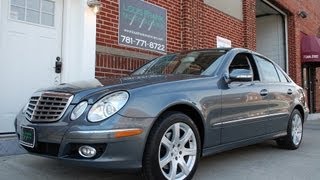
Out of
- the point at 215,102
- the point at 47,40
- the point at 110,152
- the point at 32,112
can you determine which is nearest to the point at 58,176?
Answer: the point at 32,112

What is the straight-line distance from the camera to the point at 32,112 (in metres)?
4.57

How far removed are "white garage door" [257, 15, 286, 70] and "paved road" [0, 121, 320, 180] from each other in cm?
1039

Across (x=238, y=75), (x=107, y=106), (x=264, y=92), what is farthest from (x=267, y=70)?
(x=107, y=106)

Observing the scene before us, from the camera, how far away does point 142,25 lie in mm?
8711

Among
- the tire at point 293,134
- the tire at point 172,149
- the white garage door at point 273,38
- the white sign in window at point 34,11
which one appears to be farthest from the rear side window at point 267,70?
the white garage door at point 273,38

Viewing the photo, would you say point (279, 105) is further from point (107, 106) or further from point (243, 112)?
point (107, 106)

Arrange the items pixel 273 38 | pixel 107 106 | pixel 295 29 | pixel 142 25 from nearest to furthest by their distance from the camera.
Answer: pixel 107 106, pixel 142 25, pixel 295 29, pixel 273 38

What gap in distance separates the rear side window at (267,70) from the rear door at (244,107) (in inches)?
6.6

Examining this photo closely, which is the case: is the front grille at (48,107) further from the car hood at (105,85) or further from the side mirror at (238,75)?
the side mirror at (238,75)

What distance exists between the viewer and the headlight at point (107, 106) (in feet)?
13.3

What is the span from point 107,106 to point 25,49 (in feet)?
10.4

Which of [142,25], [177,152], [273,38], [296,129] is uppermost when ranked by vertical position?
[273,38]

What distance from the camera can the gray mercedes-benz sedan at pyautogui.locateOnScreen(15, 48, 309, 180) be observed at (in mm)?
4043

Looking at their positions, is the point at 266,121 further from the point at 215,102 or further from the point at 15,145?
the point at 15,145
